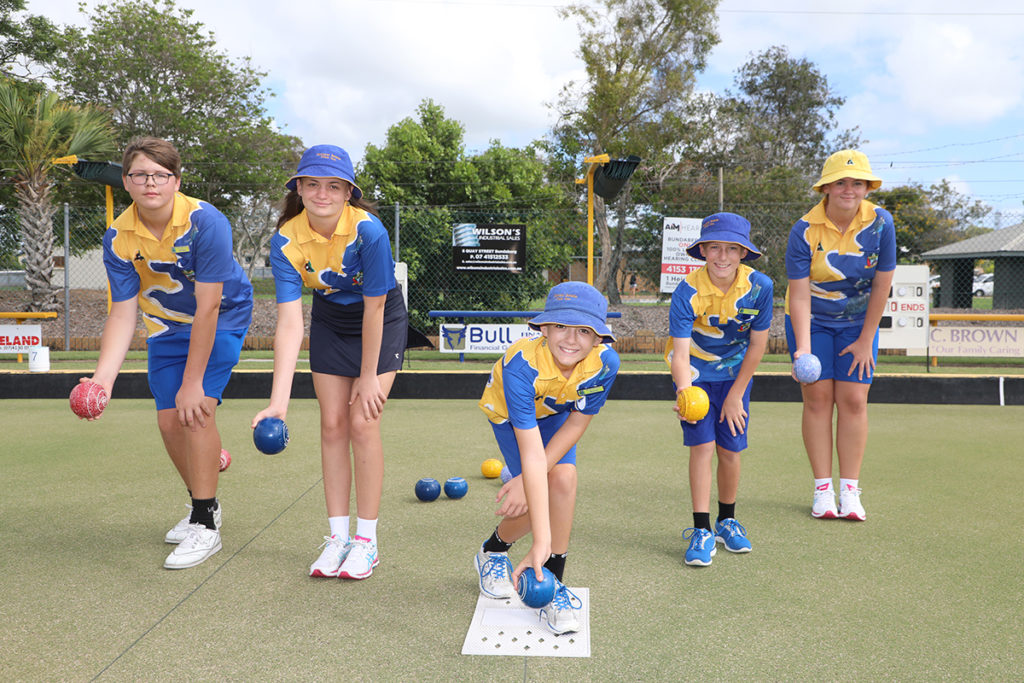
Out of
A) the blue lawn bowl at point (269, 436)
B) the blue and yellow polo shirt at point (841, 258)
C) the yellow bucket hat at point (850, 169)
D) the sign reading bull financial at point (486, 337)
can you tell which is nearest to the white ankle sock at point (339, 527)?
the blue lawn bowl at point (269, 436)

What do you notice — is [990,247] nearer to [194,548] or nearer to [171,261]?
[171,261]

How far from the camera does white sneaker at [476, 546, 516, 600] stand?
2572mm

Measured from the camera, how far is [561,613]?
2285mm

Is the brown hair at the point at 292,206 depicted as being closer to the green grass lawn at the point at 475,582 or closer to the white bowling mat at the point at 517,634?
the green grass lawn at the point at 475,582

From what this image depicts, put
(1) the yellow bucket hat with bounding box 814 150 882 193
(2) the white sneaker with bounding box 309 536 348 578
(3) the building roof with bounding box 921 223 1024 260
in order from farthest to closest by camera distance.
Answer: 1. (3) the building roof with bounding box 921 223 1024 260
2. (1) the yellow bucket hat with bounding box 814 150 882 193
3. (2) the white sneaker with bounding box 309 536 348 578

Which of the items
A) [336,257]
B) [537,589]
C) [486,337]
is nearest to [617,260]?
[486,337]

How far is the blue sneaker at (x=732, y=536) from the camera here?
3.05 metres

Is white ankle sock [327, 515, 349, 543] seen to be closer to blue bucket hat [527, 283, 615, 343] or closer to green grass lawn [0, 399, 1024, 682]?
green grass lawn [0, 399, 1024, 682]

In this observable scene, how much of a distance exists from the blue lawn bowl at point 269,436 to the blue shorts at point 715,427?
5.37 ft

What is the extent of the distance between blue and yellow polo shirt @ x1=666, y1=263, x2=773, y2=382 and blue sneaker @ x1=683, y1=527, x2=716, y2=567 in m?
0.67

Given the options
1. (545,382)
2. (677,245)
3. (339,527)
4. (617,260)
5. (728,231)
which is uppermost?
(617,260)

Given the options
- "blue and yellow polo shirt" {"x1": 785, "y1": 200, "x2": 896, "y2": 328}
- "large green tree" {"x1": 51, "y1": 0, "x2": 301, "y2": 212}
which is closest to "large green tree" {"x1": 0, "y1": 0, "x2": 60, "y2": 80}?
"large green tree" {"x1": 51, "y1": 0, "x2": 301, "y2": 212}

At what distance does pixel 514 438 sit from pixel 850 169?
83.6 inches

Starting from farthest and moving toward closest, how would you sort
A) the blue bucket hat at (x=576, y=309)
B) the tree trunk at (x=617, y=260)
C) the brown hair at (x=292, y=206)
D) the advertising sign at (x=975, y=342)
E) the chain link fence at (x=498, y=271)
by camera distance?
the tree trunk at (x=617, y=260)
the chain link fence at (x=498, y=271)
the advertising sign at (x=975, y=342)
the brown hair at (x=292, y=206)
the blue bucket hat at (x=576, y=309)
